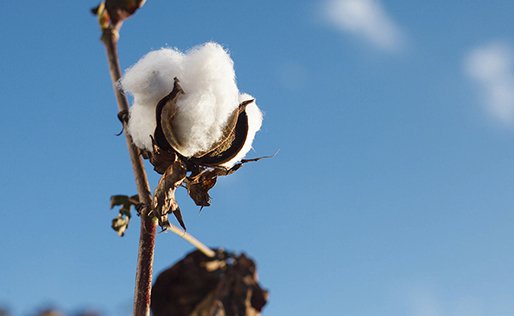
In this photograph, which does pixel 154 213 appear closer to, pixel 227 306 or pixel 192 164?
pixel 192 164

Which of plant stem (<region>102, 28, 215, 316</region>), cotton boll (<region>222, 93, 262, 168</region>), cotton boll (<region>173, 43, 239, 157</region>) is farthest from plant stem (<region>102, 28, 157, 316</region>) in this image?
cotton boll (<region>222, 93, 262, 168</region>)

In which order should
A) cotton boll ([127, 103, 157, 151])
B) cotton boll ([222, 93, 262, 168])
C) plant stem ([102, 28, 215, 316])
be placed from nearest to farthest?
plant stem ([102, 28, 215, 316])
cotton boll ([127, 103, 157, 151])
cotton boll ([222, 93, 262, 168])

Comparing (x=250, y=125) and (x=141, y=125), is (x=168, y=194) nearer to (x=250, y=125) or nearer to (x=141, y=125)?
(x=141, y=125)

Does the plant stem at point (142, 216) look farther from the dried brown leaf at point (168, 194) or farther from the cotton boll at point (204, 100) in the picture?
the cotton boll at point (204, 100)

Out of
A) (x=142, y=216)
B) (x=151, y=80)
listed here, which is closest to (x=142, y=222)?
(x=142, y=216)

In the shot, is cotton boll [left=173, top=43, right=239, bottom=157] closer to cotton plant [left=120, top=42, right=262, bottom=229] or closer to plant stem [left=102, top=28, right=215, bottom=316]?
cotton plant [left=120, top=42, right=262, bottom=229]

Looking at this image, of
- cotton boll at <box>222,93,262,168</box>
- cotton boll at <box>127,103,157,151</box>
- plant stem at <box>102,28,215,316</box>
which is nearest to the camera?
plant stem at <box>102,28,215,316</box>
